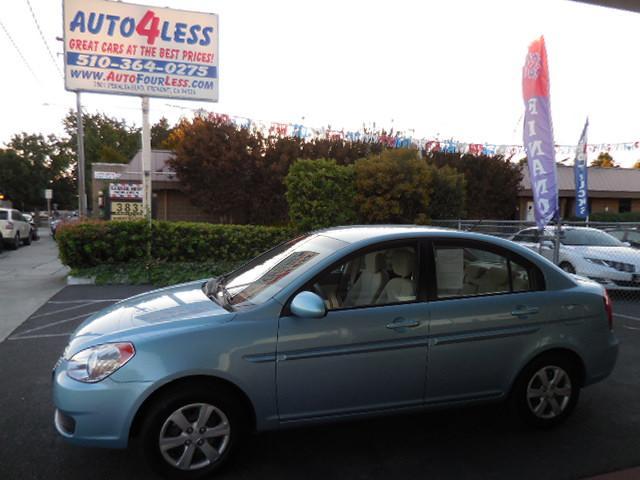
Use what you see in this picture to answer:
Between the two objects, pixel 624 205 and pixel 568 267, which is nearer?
pixel 568 267

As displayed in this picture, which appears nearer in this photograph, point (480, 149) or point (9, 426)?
point (9, 426)

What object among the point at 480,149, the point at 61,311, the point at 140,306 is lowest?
the point at 61,311

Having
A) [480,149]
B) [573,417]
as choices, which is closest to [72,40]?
→ [573,417]

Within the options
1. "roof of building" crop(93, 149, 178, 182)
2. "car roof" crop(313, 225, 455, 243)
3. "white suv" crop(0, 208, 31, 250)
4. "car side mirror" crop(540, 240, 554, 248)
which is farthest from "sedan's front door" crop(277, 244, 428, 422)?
"white suv" crop(0, 208, 31, 250)

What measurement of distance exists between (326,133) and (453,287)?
50.1 ft

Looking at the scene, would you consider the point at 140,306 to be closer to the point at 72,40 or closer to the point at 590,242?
the point at 590,242

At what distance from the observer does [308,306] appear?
2928 mm

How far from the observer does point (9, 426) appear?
11.8ft

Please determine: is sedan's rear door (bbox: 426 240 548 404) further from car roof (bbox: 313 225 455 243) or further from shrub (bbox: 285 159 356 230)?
shrub (bbox: 285 159 356 230)

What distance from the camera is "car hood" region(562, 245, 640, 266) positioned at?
8906mm

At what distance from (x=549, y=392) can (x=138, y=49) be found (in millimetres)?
11979

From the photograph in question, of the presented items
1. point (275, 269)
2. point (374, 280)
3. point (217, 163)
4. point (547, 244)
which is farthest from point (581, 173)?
point (275, 269)

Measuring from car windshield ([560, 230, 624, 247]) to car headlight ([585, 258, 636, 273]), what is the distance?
2.35 ft

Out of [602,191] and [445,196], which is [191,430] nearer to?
[445,196]
